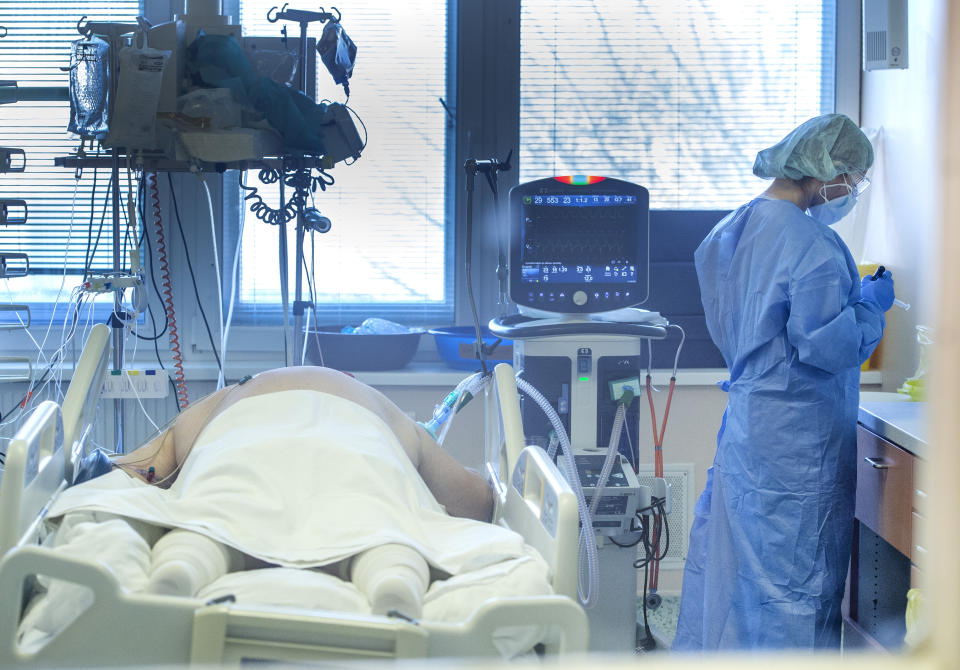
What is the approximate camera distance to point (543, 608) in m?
1.26

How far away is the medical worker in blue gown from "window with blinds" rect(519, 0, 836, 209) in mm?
976

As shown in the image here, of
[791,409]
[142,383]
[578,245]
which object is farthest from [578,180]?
[142,383]

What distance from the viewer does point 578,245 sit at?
2467 millimetres

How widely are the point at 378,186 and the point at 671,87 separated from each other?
108cm

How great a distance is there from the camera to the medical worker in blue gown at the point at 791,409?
228cm

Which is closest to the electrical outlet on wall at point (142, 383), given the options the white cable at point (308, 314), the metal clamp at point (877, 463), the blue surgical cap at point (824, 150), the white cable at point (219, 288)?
the white cable at point (219, 288)

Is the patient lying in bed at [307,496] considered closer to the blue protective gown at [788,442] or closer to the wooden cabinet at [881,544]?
the blue protective gown at [788,442]

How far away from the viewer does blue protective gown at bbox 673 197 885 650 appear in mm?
2279

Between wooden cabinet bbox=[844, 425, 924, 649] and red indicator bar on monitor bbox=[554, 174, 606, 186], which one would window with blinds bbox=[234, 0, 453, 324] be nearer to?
red indicator bar on monitor bbox=[554, 174, 606, 186]

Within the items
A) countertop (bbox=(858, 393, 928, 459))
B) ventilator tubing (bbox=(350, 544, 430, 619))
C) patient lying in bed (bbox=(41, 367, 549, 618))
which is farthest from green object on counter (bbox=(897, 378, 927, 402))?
ventilator tubing (bbox=(350, 544, 430, 619))

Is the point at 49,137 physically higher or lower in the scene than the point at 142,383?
higher

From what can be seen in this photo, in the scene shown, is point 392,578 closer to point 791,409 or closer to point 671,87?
point 791,409

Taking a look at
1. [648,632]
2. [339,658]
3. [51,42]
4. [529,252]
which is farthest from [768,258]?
[51,42]

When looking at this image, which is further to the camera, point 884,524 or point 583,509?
point 884,524
